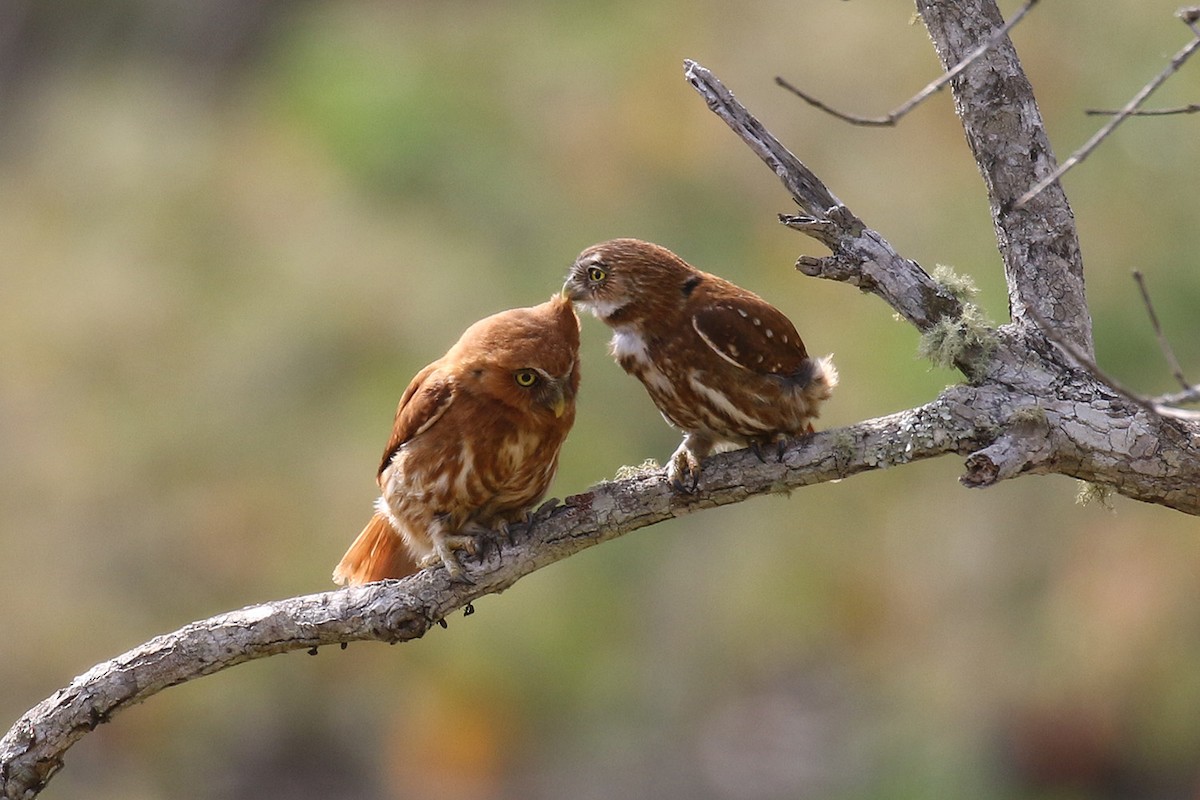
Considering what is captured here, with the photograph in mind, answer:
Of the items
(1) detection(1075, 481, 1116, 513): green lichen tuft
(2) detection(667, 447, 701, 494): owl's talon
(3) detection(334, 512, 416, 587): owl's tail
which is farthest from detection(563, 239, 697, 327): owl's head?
(1) detection(1075, 481, 1116, 513): green lichen tuft

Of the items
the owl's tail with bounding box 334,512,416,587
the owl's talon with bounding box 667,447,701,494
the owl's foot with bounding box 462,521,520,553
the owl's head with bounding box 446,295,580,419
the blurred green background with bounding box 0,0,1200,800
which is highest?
the blurred green background with bounding box 0,0,1200,800

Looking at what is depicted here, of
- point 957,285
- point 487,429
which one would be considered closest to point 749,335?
point 957,285

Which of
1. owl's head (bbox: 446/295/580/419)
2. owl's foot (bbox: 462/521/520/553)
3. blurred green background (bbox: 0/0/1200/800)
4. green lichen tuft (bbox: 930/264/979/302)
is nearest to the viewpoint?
green lichen tuft (bbox: 930/264/979/302)

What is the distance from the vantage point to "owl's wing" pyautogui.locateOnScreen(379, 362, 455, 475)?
13.2 feet

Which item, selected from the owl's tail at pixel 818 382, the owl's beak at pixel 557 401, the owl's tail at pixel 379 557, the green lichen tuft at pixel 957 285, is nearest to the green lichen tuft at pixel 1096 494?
the green lichen tuft at pixel 957 285

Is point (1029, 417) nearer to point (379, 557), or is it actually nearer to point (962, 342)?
point (962, 342)

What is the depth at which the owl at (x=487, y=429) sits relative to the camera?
12.8 ft

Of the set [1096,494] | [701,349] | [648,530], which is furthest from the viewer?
[648,530]

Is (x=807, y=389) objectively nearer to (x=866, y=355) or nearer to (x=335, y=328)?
(x=866, y=355)

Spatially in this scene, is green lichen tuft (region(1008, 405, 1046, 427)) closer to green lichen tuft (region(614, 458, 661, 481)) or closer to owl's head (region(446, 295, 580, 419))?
green lichen tuft (region(614, 458, 661, 481))

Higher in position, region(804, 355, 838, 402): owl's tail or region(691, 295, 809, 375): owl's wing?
region(691, 295, 809, 375): owl's wing

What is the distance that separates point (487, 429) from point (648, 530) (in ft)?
20.0

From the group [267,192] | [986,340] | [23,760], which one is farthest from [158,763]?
[986,340]

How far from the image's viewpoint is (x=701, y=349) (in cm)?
385
